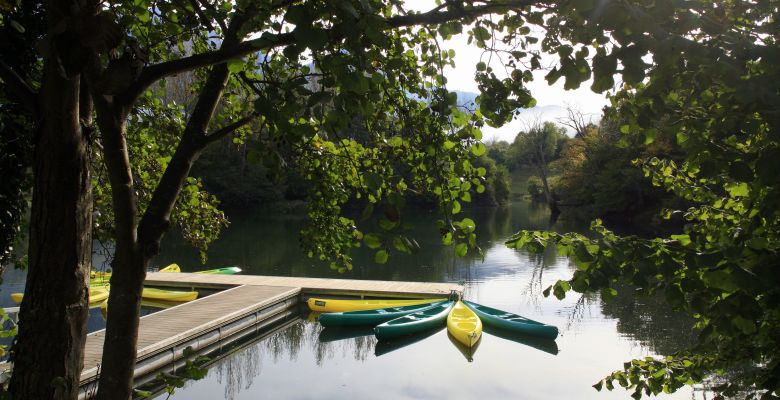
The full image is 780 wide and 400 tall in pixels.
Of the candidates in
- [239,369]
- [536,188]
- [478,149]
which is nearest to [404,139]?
[478,149]

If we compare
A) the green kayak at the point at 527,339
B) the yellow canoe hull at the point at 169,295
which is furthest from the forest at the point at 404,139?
the yellow canoe hull at the point at 169,295

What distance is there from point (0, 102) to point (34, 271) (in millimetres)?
1621

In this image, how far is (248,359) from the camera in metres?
10.1

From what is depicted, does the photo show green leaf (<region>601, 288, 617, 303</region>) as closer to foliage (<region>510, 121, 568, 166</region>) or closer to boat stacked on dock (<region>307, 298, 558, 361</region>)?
boat stacked on dock (<region>307, 298, 558, 361</region>)

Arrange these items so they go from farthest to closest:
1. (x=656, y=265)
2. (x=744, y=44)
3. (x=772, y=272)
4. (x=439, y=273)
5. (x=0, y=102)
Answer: (x=439, y=273) → (x=0, y=102) → (x=656, y=265) → (x=772, y=272) → (x=744, y=44)

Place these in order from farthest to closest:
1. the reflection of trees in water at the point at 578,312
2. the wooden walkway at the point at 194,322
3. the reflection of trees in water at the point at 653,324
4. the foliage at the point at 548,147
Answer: the foliage at the point at 548,147 < the reflection of trees in water at the point at 578,312 < the reflection of trees in water at the point at 653,324 < the wooden walkway at the point at 194,322

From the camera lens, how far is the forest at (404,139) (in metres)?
1.33

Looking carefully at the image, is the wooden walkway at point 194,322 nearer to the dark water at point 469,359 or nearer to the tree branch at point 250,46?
the dark water at point 469,359

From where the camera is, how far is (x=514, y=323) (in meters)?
11.3

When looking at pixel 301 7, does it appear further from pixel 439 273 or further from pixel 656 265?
pixel 439 273

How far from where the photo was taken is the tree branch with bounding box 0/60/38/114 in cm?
209

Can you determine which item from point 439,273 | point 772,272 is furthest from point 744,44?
point 439,273

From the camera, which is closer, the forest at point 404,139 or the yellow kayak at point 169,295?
the forest at point 404,139

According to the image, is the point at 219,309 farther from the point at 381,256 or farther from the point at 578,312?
the point at 381,256
